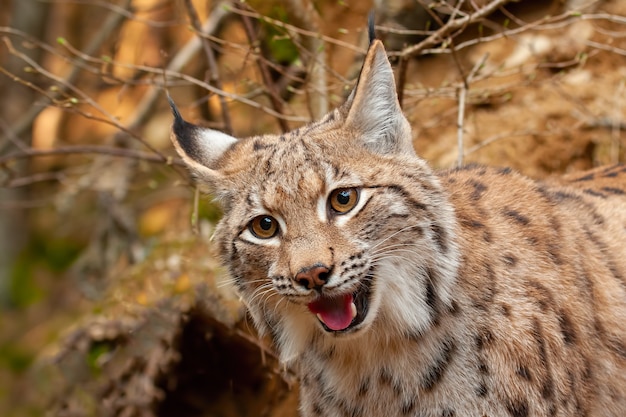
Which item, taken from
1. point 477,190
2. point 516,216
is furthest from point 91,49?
point 516,216

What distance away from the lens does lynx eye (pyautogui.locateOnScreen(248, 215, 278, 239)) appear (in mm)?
3395

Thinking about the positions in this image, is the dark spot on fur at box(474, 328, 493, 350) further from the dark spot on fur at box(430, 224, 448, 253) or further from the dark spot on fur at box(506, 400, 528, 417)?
Result: the dark spot on fur at box(430, 224, 448, 253)

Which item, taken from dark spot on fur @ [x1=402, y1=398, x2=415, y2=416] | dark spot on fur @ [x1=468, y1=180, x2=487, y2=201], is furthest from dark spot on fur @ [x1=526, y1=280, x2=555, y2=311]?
dark spot on fur @ [x1=402, y1=398, x2=415, y2=416]

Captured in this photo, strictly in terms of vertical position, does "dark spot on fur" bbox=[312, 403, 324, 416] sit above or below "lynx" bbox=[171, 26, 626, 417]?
below

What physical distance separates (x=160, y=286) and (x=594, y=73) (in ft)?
11.8

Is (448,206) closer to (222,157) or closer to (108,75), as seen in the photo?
(222,157)

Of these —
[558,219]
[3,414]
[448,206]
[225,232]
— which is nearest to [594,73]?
[558,219]

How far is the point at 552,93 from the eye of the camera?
21.1 feet

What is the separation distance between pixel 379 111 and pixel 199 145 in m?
0.86

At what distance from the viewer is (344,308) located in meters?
3.27

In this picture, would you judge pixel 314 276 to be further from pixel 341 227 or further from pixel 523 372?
pixel 523 372

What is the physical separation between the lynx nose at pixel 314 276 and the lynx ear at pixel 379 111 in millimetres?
702

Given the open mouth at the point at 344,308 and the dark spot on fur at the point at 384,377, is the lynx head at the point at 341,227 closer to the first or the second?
the open mouth at the point at 344,308

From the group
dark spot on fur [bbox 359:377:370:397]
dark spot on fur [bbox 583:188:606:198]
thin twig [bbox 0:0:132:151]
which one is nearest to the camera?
dark spot on fur [bbox 359:377:370:397]
